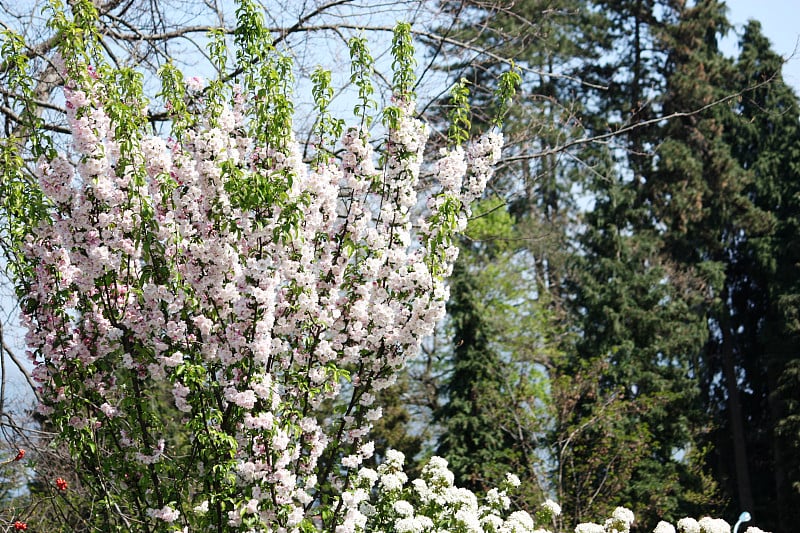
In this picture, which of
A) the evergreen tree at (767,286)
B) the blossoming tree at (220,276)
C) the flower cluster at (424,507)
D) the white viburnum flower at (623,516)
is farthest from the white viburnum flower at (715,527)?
the evergreen tree at (767,286)

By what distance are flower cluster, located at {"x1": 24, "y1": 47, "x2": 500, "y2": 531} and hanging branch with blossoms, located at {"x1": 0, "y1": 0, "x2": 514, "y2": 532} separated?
0.04 ft

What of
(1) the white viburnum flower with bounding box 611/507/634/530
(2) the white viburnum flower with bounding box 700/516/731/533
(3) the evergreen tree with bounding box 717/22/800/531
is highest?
(3) the evergreen tree with bounding box 717/22/800/531

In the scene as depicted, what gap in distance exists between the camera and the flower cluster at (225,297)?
4.57m

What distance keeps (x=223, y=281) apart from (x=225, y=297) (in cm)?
12

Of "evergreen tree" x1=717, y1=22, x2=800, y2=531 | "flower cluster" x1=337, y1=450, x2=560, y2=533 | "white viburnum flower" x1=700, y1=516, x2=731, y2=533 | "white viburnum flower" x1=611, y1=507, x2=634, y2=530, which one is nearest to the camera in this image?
"flower cluster" x1=337, y1=450, x2=560, y2=533

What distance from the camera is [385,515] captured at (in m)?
6.67

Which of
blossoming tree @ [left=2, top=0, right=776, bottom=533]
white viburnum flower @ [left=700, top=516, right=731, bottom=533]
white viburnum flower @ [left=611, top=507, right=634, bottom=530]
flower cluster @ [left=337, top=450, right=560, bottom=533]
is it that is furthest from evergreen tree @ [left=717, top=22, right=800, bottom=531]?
blossoming tree @ [left=2, top=0, right=776, bottom=533]

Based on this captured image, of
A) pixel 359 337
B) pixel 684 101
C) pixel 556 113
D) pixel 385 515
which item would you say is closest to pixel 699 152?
pixel 684 101

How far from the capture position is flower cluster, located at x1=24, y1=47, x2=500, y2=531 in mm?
4570

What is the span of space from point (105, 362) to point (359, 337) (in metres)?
1.29

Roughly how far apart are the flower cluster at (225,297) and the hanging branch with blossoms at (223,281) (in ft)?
0.04

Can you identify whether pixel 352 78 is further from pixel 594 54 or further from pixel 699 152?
pixel 594 54

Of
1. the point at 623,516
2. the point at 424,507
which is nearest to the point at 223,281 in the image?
the point at 424,507

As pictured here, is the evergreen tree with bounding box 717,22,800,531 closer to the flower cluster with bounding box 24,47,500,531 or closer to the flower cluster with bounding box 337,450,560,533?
the flower cluster with bounding box 337,450,560,533
